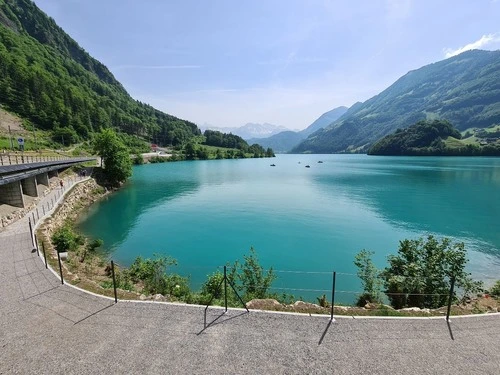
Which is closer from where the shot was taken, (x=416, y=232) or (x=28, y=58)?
(x=416, y=232)

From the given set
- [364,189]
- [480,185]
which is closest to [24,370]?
[364,189]

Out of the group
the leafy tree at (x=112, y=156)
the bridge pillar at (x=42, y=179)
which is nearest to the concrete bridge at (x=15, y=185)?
the bridge pillar at (x=42, y=179)

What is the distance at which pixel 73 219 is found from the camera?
39.6 m

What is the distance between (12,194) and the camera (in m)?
32.3

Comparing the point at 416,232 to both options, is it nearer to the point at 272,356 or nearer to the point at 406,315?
the point at 406,315

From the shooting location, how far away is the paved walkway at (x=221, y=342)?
8.72m

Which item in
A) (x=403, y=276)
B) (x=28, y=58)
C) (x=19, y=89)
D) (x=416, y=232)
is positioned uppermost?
(x=28, y=58)

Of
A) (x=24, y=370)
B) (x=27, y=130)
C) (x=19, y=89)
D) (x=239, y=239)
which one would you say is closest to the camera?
(x=24, y=370)

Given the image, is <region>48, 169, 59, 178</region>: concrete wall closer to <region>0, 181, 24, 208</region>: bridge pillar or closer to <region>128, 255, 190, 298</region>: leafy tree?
<region>0, 181, 24, 208</region>: bridge pillar

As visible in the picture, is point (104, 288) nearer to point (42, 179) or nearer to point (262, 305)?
point (262, 305)

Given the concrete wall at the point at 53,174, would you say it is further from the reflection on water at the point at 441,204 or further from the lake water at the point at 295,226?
the reflection on water at the point at 441,204

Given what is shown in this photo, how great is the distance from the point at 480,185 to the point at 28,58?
256955mm

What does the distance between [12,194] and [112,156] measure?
116 ft

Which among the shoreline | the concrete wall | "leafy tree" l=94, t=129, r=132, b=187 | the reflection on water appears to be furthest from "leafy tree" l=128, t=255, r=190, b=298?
"leafy tree" l=94, t=129, r=132, b=187
